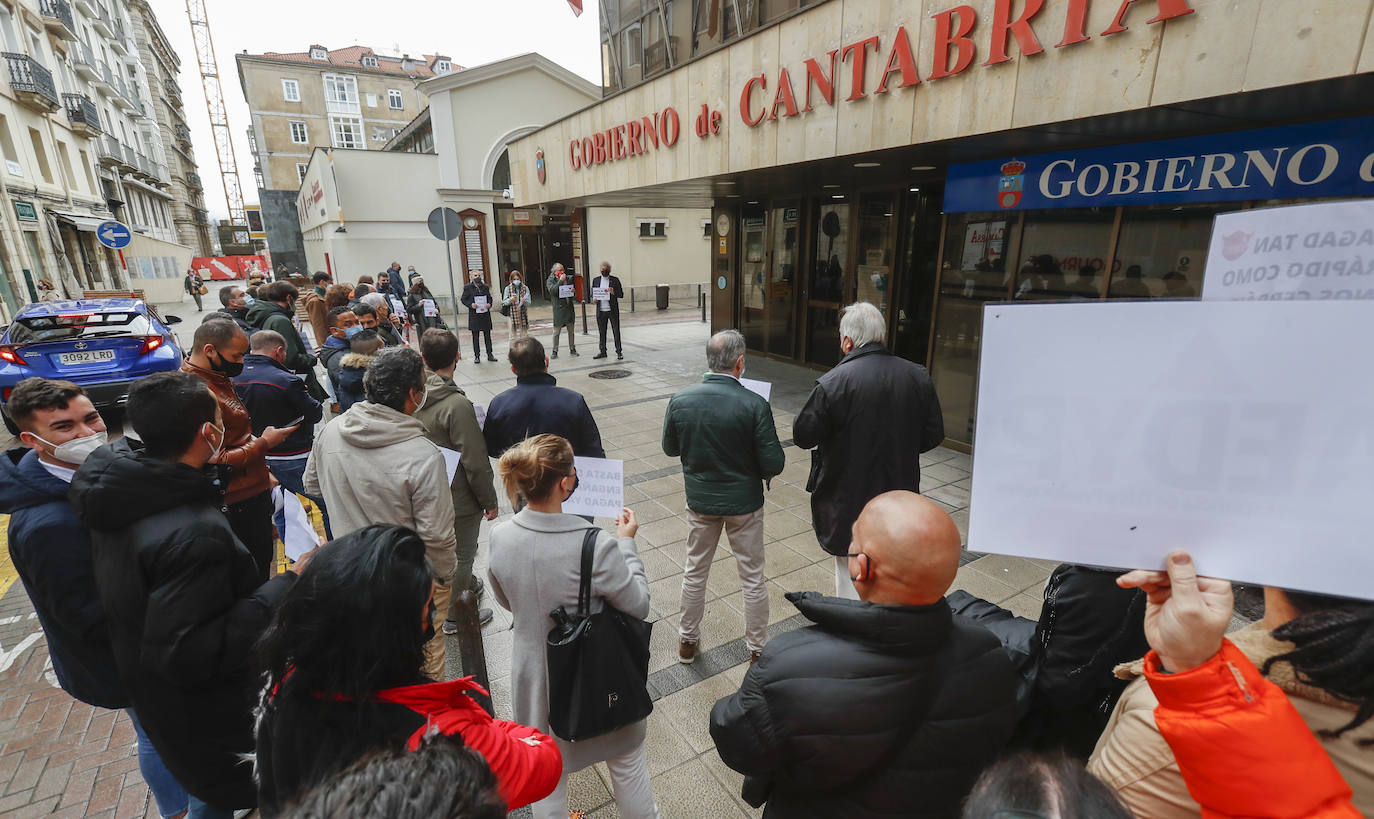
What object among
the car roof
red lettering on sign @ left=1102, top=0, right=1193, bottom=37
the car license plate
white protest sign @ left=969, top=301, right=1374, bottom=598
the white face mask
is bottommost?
the car license plate

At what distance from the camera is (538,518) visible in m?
2.04

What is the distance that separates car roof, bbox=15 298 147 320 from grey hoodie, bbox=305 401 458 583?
828 centimetres

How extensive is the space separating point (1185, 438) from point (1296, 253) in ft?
1.16

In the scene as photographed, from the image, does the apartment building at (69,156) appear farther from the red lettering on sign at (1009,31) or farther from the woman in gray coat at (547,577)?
the red lettering on sign at (1009,31)

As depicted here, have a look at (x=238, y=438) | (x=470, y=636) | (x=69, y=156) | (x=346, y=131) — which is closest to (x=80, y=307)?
(x=238, y=438)

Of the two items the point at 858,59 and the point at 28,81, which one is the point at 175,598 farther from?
the point at 28,81

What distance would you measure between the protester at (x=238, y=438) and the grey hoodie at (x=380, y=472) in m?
1.08

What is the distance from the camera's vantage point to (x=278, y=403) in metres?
3.98

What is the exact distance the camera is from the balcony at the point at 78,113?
74.6 ft

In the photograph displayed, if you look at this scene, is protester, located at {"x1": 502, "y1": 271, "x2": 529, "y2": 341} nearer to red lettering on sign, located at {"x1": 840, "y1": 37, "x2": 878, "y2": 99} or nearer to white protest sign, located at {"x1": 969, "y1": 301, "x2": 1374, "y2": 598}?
red lettering on sign, located at {"x1": 840, "y1": 37, "x2": 878, "y2": 99}

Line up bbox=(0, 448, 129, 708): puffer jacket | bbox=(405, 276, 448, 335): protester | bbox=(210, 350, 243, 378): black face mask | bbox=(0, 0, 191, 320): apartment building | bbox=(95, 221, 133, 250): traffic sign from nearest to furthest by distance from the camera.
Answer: bbox=(0, 448, 129, 708): puffer jacket
bbox=(210, 350, 243, 378): black face mask
bbox=(405, 276, 448, 335): protester
bbox=(95, 221, 133, 250): traffic sign
bbox=(0, 0, 191, 320): apartment building

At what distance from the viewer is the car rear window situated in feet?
24.3

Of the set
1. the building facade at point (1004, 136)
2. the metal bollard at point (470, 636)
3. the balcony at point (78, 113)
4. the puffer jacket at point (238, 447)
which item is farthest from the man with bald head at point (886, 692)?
the balcony at point (78, 113)

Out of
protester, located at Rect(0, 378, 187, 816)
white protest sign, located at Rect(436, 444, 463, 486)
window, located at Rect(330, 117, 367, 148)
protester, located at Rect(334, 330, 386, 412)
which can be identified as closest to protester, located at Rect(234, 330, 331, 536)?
protester, located at Rect(334, 330, 386, 412)
